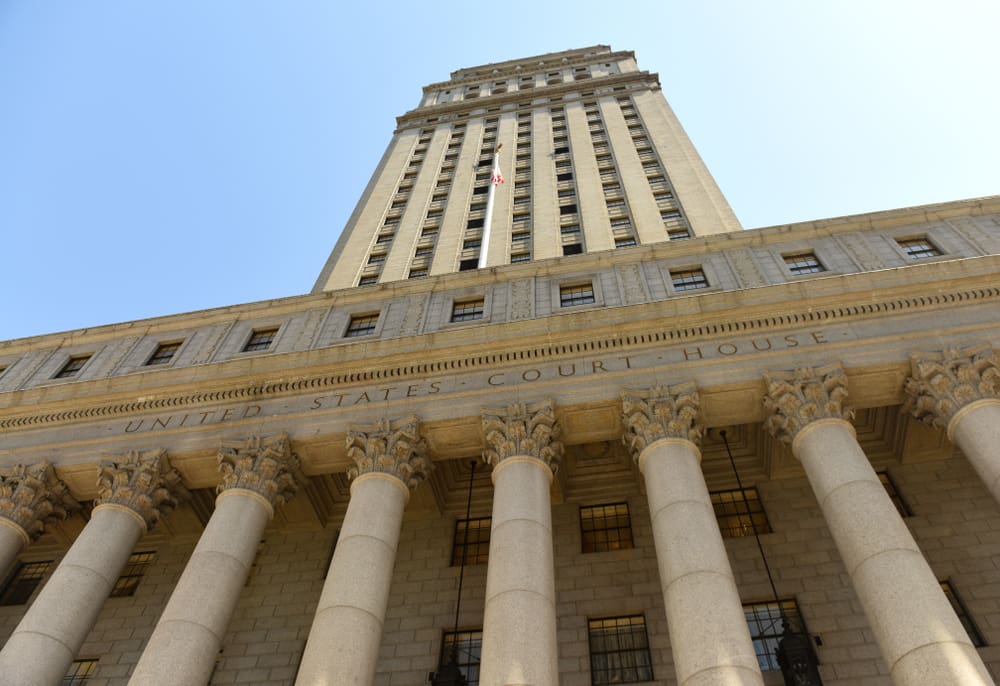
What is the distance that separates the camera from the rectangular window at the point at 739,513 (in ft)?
75.0

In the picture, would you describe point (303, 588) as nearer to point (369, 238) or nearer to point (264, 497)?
point (264, 497)

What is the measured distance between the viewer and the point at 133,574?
26.1 meters

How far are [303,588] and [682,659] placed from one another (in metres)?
13.5

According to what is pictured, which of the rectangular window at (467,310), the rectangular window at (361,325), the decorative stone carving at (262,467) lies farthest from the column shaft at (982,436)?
the rectangular window at (361,325)

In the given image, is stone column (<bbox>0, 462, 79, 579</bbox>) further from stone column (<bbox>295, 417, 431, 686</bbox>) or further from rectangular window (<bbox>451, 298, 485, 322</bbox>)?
rectangular window (<bbox>451, 298, 485, 322</bbox>)

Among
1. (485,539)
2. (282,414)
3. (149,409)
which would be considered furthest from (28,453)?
(485,539)

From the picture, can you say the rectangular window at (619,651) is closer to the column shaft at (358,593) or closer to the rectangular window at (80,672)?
the column shaft at (358,593)


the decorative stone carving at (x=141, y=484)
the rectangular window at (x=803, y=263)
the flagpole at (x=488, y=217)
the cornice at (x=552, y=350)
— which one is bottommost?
the decorative stone carving at (x=141, y=484)

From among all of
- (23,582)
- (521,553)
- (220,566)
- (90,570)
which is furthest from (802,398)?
(23,582)

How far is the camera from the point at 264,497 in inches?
821

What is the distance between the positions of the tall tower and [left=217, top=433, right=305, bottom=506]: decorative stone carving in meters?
17.2

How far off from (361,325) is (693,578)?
16.1 meters

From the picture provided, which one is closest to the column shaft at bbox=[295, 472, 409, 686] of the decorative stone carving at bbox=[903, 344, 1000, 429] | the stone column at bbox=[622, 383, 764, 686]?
the stone column at bbox=[622, 383, 764, 686]

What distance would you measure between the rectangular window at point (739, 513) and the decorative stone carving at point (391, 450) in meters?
9.04
